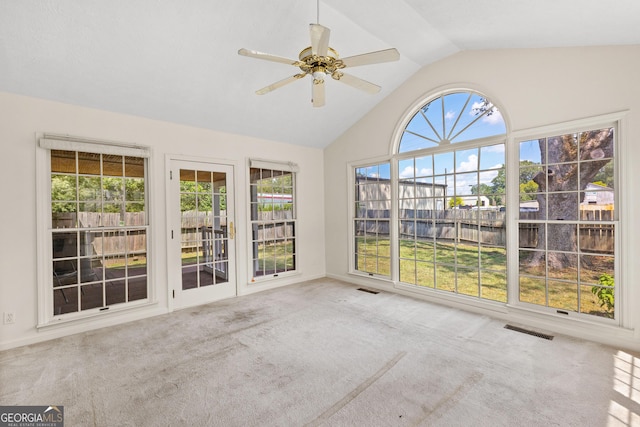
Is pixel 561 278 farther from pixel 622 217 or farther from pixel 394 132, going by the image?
pixel 394 132

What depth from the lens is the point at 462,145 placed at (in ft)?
13.1

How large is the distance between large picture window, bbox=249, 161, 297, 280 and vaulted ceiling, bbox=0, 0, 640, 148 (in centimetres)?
132

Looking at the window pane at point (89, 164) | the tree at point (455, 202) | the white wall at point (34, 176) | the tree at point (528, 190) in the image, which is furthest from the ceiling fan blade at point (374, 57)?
the window pane at point (89, 164)

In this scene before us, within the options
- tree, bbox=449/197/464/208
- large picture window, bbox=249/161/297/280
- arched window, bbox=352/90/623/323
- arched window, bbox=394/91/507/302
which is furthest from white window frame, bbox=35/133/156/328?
tree, bbox=449/197/464/208

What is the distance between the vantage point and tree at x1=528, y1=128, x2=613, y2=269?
9.87 feet

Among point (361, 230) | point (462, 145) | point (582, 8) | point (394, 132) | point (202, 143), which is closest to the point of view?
point (582, 8)

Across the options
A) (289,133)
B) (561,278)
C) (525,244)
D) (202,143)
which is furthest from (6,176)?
(561,278)

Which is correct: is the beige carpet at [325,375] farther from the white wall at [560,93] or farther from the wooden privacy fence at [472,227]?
the wooden privacy fence at [472,227]

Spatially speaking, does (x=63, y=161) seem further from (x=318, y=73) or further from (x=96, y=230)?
(x=318, y=73)

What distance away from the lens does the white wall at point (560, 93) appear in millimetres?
2764

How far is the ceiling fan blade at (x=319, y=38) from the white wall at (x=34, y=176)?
269 cm

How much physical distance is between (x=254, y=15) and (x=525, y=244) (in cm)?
387

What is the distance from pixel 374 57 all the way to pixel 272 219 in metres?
3.44

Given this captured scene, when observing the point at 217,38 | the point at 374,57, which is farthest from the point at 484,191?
the point at 217,38
